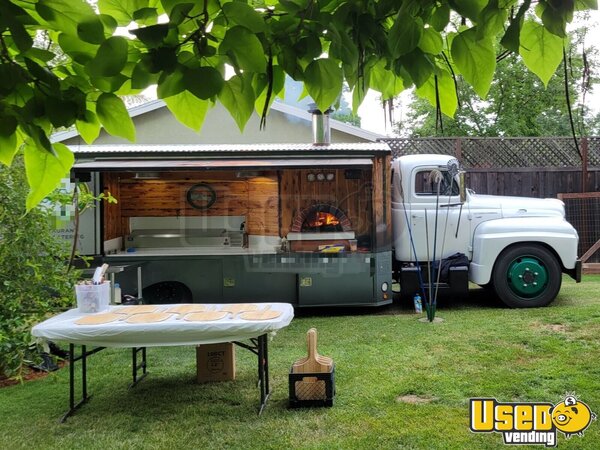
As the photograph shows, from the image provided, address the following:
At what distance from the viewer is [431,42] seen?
0.68 meters

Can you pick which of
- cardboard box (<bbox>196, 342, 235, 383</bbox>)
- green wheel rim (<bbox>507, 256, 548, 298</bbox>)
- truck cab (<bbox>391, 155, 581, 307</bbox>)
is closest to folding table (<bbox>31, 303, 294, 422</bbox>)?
cardboard box (<bbox>196, 342, 235, 383</bbox>)

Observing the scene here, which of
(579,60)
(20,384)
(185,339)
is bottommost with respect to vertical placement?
(20,384)

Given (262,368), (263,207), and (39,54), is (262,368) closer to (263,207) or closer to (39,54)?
(39,54)

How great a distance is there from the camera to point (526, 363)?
142 inches

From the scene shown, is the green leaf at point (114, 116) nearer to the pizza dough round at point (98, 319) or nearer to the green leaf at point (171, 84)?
the green leaf at point (171, 84)

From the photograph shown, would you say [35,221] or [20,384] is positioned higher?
[35,221]

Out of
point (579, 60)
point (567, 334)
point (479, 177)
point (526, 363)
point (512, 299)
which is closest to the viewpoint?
point (579, 60)

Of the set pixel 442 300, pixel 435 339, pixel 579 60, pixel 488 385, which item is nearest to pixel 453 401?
pixel 488 385

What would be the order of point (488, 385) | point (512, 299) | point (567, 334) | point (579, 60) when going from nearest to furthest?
point (579, 60) < point (488, 385) < point (567, 334) < point (512, 299)

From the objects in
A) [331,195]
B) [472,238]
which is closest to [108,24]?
[331,195]

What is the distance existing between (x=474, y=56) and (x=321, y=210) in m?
5.34

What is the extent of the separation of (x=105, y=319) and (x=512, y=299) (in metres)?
4.52

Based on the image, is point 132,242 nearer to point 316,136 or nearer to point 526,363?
point 316,136

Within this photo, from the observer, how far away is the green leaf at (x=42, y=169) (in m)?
0.65
